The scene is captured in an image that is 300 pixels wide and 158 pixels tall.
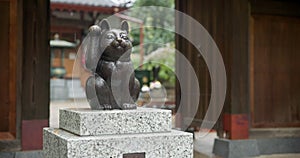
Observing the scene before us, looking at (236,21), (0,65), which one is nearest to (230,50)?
(236,21)

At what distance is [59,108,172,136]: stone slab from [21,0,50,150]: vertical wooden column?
5.97 feet

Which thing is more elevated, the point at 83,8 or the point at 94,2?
the point at 94,2

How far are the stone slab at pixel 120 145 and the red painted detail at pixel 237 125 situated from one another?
263 centimetres

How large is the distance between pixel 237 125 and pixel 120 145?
3093 mm

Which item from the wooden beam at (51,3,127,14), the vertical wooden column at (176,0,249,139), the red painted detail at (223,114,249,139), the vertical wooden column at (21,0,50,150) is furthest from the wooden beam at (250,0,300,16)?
the wooden beam at (51,3,127,14)

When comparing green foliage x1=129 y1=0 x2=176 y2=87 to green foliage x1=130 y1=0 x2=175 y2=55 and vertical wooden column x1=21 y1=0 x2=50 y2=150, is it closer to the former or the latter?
green foliage x1=130 y1=0 x2=175 y2=55

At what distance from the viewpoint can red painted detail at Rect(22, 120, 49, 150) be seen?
172 inches

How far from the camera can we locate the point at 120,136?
251 centimetres

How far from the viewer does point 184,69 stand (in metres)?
6.77

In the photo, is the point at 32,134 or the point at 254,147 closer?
the point at 32,134

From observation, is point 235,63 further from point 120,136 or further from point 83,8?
point 83,8

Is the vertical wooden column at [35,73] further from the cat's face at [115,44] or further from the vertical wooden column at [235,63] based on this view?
the vertical wooden column at [235,63]

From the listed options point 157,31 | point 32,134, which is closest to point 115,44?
point 32,134

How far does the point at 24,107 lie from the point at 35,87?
27 cm
